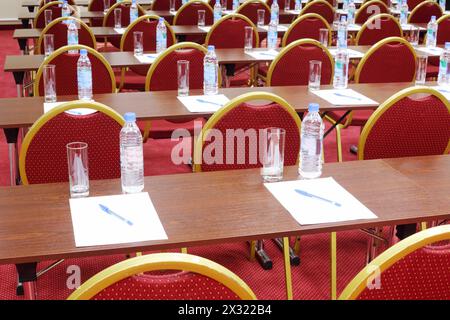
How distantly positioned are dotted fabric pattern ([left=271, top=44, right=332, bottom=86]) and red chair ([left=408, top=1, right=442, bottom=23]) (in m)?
3.79

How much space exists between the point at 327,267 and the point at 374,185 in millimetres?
1301

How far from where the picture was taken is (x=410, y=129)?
3.32 metres

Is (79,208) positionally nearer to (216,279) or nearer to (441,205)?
(216,279)

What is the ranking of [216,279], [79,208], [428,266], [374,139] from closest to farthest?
[216,279] → [428,266] → [79,208] → [374,139]

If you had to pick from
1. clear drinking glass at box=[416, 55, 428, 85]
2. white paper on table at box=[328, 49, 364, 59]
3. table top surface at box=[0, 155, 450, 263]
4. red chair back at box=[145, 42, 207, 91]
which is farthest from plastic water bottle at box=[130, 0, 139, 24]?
table top surface at box=[0, 155, 450, 263]

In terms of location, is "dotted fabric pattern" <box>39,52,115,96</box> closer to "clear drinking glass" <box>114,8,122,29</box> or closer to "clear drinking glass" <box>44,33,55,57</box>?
"clear drinking glass" <box>44,33,55,57</box>

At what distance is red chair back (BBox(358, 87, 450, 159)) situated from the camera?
10.7 ft

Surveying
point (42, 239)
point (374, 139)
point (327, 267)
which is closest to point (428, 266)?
point (42, 239)

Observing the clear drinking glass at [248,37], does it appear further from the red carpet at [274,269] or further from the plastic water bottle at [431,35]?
the red carpet at [274,269]

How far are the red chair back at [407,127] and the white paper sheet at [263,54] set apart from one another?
7.46ft

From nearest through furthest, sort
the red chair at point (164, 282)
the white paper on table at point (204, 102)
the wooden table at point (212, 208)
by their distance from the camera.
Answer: the red chair at point (164, 282), the wooden table at point (212, 208), the white paper on table at point (204, 102)

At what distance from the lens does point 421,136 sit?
11.0ft

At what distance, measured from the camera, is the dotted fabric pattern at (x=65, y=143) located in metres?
2.88

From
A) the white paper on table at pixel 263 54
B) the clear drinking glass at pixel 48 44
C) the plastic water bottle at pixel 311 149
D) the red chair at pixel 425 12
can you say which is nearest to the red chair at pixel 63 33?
the clear drinking glass at pixel 48 44
